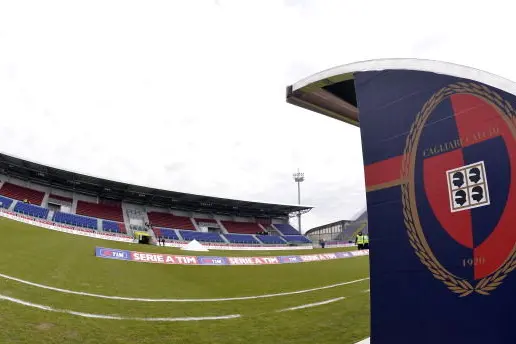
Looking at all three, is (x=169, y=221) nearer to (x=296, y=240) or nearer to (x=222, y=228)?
(x=222, y=228)

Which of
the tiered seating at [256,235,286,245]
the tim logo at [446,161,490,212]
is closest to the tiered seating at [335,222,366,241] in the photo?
the tiered seating at [256,235,286,245]

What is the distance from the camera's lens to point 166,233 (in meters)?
49.8

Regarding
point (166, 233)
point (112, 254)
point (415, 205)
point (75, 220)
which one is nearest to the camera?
point (415, 205)

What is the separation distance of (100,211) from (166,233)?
1107cm

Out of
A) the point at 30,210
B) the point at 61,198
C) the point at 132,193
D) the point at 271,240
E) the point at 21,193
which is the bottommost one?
the point at 271,240

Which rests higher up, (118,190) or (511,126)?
(118,190)

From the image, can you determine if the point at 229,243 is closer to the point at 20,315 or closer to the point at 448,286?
the point at 20,315

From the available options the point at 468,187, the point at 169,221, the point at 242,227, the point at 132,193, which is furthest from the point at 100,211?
the point at 468,187

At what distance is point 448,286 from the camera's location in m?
3.88

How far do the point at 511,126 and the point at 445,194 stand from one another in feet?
3.49

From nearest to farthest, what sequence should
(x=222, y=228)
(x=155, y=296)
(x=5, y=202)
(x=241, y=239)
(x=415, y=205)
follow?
(x=415, y=205) < (x=155, y=296) < (x=5, y=202) < (x=241, y=239) < (x=222, y=228)

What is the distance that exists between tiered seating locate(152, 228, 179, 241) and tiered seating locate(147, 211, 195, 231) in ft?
12.5

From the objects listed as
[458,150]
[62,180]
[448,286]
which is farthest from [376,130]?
[62,180]

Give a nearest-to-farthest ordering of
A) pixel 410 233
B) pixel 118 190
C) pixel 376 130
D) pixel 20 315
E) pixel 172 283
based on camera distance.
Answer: pixel 410 233, pixel 376 130, pixel 20 315, pixel 172 283, pixel 118 190
